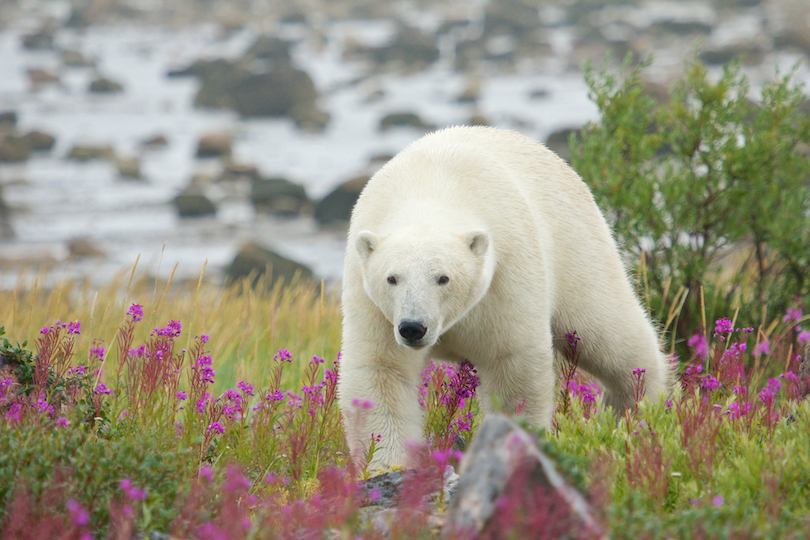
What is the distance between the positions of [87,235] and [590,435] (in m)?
17.4

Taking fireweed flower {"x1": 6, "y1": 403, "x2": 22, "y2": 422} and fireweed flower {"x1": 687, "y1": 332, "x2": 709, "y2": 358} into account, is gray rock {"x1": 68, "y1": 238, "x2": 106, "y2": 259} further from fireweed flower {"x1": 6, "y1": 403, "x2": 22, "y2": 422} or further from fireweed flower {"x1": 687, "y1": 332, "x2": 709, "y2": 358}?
fireweed flower {"x1": 687, "y1": 332, "x2": 709, "y2": 358}

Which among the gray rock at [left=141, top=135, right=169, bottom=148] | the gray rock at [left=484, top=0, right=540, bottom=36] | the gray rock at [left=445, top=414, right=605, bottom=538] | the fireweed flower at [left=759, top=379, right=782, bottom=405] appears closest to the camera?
the gray rock at [left=445, top=414, right=605, bottom=538]

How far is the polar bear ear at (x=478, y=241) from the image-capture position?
3293 millimetres

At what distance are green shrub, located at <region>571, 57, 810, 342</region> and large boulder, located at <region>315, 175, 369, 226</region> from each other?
13.4 metres

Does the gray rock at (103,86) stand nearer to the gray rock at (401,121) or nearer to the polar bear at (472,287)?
the gray rock at (401,121)

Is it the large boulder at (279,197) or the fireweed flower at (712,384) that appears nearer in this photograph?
the fireweed flower at (712,384)

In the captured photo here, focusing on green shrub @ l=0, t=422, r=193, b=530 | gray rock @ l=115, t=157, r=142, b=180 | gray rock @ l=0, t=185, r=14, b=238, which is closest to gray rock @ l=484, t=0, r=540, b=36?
gray rock @ l=115, t=157, r=142, b=180

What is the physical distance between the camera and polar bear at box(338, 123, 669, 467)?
328cm

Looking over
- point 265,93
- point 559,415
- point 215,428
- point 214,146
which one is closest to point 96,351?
point 215,428

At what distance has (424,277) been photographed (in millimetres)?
3203

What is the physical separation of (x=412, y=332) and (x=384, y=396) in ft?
1.66

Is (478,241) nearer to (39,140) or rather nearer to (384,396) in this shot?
(384,396)

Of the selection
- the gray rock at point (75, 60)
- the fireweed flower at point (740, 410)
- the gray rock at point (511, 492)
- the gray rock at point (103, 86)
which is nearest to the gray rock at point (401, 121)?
the gray rock at point (103, 86)

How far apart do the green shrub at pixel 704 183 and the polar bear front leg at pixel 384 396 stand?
9.22ft
